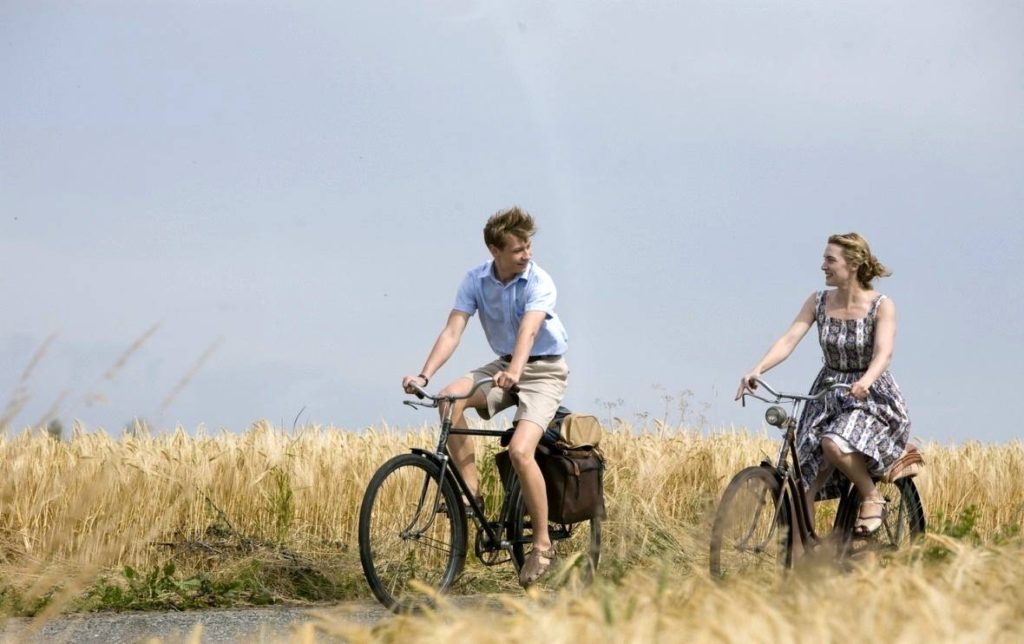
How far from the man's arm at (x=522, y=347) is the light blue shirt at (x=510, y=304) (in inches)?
2.5

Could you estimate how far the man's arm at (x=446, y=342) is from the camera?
26.5 ft

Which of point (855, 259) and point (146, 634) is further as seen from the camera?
point (855, 259)

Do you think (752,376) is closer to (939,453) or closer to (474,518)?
(474,518)

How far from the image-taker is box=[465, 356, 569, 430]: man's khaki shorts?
8.07 meters

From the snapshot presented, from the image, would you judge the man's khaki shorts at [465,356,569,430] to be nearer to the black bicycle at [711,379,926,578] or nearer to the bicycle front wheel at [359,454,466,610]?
the bicycle front wheel at [359,454,466,610]

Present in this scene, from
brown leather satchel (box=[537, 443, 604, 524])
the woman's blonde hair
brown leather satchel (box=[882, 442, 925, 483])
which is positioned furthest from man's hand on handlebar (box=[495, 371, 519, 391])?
brown leather satchel (box=[882, 442, 925, 483])

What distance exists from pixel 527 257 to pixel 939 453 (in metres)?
10.7

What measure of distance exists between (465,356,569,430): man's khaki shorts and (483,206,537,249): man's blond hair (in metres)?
0.86

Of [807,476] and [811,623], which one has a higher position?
[807,476]

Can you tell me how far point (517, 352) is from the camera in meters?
7.77

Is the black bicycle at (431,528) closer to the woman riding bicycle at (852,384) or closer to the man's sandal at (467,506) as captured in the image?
the man's sandal at (467,506)

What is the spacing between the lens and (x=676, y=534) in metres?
11.2

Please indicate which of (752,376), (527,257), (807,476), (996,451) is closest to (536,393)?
(527,257)

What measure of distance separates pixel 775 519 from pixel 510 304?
6.99ft
